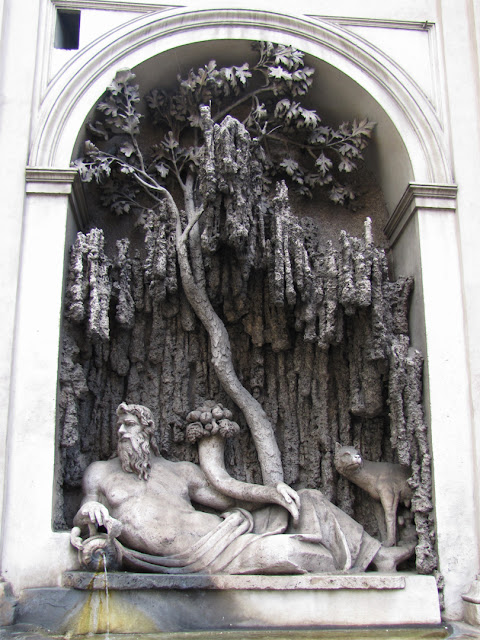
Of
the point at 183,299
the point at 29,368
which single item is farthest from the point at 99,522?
the point at 183,299

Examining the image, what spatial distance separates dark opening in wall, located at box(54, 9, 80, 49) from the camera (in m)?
6.20

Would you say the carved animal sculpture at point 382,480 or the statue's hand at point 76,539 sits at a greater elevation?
the carved animal sculpture at point 382,480

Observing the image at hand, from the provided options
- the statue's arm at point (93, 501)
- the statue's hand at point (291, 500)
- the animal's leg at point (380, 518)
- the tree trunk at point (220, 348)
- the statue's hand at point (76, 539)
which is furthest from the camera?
the tree trunk at point (220, 348)

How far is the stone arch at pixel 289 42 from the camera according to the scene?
231 inches

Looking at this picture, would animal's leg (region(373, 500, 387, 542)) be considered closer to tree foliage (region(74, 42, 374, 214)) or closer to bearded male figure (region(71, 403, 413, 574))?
bearded male figure (region(71, 403, 413, 574))

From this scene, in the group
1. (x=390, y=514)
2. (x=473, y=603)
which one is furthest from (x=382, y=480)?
(x=473, y=603)

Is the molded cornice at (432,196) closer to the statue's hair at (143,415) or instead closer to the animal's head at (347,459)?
the animal's head at (347,459)

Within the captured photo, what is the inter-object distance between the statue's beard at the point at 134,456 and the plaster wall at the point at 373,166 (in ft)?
1.81

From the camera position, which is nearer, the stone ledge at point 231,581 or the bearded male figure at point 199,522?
the stone ledge at point 231,581

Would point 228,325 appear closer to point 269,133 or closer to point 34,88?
point 269,133

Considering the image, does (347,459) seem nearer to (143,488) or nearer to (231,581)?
(231,581)

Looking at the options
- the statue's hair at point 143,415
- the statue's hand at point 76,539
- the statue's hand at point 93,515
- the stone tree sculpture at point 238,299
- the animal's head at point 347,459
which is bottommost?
the statue's hand at point 76,539

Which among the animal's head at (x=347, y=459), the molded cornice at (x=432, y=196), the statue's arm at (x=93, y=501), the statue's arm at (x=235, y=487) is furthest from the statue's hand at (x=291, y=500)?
the molded cornice at (x=432, y=196)

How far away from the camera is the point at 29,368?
5195 mm
